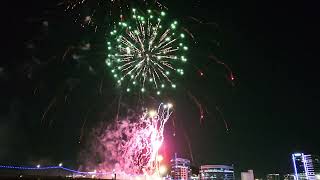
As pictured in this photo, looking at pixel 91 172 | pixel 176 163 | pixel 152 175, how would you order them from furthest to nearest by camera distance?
pixel 176 163, pixel 91 172, pixel 152 175

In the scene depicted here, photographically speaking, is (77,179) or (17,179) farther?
(77,179)

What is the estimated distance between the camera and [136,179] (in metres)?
53.2

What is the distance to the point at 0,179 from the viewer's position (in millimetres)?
33562

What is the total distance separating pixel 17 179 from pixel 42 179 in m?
5.06

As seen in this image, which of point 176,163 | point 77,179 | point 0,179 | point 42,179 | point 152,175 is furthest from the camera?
point 176,163

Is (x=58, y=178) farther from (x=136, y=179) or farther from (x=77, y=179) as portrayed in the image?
(x=136, y=179)

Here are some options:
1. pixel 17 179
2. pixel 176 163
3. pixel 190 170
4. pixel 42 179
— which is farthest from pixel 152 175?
pixel 190 170

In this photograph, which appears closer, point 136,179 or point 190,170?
point 136,179

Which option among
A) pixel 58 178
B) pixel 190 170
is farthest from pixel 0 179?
pixel 190 170

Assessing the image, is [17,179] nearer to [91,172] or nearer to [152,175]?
[152,175]

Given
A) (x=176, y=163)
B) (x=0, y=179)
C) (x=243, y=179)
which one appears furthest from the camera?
(x=176, y=163)

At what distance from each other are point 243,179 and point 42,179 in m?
110

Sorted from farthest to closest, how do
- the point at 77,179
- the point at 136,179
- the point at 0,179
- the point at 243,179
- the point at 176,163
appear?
the point at 176,163 → the point at 243,179 → the point at 136,179 → the point at 77,179 → the point at 0,179

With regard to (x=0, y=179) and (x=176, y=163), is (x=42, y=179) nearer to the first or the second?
(x=0, y=179)
